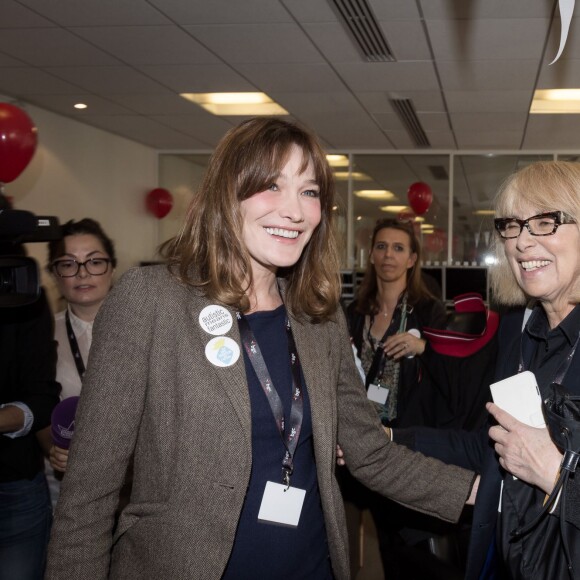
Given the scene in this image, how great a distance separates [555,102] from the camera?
Result: 7.49m

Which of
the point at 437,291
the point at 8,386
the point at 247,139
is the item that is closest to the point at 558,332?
the point at 247,139

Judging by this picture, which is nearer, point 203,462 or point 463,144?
point 203,462

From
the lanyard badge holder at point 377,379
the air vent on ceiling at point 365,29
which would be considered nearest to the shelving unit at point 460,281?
the air vent on ceiling at point 365,29

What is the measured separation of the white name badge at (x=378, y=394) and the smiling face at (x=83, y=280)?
153 cm

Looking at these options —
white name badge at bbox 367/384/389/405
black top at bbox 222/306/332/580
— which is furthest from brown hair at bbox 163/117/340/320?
white name badge at bbox 367/384/389/405

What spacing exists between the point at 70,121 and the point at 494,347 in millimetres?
7538

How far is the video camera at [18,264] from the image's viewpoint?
191cm

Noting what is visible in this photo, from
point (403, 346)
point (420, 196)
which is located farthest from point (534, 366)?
point (420, 196)

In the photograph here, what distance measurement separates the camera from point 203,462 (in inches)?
54.2

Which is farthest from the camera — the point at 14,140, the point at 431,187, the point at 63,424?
the point at 431,187

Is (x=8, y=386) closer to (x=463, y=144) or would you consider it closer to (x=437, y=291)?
(x=437, y=291)

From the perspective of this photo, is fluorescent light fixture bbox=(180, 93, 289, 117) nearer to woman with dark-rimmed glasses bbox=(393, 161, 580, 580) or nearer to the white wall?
the white wall

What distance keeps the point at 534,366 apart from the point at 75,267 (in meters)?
1.76

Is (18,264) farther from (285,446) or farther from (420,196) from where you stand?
(420,196)
